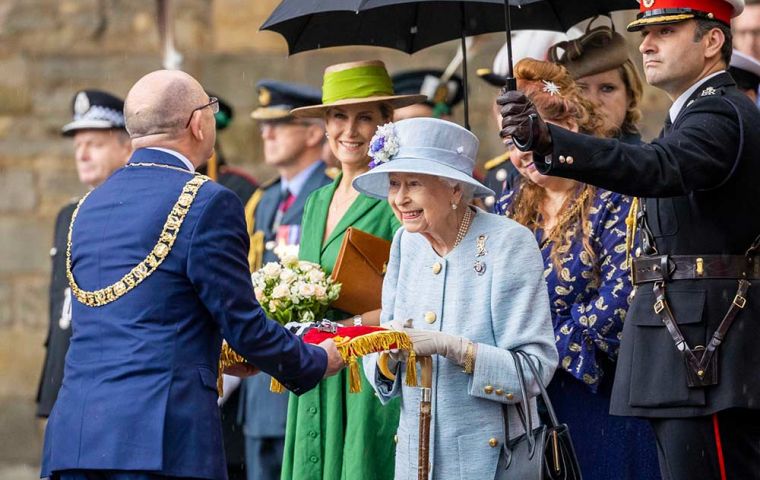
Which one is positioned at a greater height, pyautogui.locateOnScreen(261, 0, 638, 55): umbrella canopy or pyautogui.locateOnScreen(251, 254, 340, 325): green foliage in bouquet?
pyautogui.locateOnScreen(261, 0, 638, 55): umbrella canopy

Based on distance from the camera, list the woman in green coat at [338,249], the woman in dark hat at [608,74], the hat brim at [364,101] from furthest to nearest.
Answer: the hat brim at [364,101] → the woman in dark hat at [608,74] → the woman in green coat at [338,249]

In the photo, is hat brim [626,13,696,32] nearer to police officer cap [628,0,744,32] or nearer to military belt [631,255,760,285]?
police officer cap [628,0,744,32]

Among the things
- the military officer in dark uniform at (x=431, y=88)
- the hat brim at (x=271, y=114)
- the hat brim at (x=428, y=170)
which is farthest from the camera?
the military officer in dark uniform at (x=431, y=88)

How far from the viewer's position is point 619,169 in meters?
5.04

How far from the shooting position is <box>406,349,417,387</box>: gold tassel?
5.57m

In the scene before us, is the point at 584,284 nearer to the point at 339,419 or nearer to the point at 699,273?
the point at 699,273

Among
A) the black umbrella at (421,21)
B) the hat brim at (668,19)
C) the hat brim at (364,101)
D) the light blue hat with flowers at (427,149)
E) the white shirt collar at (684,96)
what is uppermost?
the black umbrella at (421,21)

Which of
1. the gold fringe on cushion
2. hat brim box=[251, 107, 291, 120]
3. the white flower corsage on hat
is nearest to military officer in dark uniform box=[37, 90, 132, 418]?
hat brim box=[251, 107, 291, 120]

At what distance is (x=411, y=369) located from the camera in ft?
18.3

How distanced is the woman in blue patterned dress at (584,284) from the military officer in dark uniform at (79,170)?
3.23 metres

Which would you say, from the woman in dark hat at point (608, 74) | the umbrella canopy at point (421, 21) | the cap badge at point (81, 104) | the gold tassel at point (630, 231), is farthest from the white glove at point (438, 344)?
the cap badge at point (81, 104)

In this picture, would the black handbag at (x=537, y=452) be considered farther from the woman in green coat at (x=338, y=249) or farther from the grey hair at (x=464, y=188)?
the woman in green coat at (x=338, y=249)

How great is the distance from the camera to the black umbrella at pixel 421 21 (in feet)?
23.2

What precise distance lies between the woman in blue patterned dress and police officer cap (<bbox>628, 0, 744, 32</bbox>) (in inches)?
29.5
